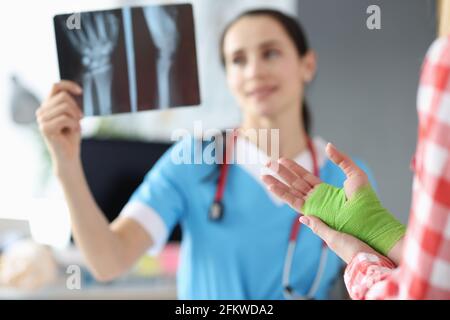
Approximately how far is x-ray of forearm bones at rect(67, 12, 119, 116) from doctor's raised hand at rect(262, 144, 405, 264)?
0.45m

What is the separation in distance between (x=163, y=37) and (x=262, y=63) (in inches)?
8.5

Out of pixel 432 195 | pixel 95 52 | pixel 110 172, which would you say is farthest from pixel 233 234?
pixel 432 195

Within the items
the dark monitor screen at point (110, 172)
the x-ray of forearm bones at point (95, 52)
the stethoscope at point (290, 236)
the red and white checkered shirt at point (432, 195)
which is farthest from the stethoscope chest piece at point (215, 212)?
the red and white checkered shirt at point (432, 195)

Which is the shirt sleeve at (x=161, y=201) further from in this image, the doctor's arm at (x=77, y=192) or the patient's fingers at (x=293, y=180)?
the patient's fingers at (x=293, y=180)

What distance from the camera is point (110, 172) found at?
4.94ft

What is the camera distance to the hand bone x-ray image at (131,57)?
98 cm

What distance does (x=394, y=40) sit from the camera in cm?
129

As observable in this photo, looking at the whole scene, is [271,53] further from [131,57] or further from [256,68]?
[131,57]

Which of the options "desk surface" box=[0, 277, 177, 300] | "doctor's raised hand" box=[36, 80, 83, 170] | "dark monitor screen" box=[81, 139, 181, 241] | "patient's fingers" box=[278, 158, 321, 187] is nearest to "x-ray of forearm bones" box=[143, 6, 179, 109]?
"doctor's raised hand" box=[36, 80, 83, 170]

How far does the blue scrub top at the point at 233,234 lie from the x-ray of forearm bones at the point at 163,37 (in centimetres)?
17

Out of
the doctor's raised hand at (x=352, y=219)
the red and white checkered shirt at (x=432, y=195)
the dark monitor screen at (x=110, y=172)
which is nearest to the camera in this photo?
the red and white checkered shirt at (x=432, y=195)
